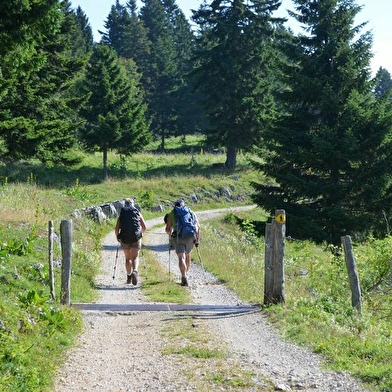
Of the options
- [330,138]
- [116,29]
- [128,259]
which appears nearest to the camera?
[128,259]

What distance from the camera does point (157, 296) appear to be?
12.1m

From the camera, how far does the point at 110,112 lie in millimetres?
38656

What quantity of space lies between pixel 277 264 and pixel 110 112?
29.8 m

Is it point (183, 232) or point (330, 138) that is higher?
point (330, 138)

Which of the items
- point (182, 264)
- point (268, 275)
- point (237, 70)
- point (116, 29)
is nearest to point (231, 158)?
point (237, 70)

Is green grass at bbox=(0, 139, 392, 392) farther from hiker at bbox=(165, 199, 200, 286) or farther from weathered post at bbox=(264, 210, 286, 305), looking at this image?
hiker at bbox=(165, 199, 200, 286)

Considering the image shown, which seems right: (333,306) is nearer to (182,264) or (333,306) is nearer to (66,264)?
(182,264)

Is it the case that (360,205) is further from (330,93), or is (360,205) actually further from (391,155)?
(330,93)

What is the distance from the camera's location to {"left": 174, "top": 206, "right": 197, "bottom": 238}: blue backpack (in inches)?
534

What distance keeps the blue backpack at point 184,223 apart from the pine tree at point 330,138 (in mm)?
9049

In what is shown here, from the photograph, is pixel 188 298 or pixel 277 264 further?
pixel 188 298

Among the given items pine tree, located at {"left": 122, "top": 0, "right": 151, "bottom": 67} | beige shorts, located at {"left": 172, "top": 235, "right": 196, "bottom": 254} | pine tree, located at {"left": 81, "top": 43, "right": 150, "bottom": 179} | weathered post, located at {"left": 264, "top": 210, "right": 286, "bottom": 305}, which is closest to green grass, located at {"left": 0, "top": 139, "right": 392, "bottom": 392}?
weathered post, located at {"left": 264, "top": 210, "right": 286, "bottom": 305}

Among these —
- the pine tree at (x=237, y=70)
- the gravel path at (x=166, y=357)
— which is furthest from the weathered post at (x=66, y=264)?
the pine tree at (x=237, y=70)

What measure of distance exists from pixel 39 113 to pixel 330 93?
13349 millimetres
